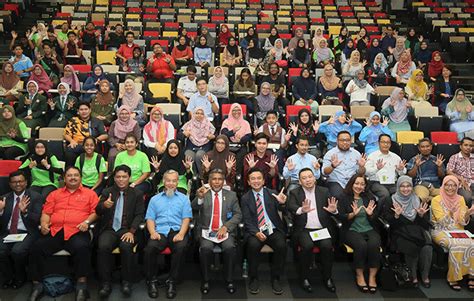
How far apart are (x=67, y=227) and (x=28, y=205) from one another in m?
0.47

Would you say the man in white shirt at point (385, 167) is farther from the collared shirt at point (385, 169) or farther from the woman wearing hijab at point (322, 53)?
the woman wearing hijab at point (322, 53)

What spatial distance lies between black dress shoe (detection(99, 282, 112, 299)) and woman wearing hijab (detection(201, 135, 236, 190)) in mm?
1389

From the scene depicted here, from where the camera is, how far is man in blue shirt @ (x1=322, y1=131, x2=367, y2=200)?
16.0ft

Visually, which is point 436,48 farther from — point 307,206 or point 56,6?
point 56,6

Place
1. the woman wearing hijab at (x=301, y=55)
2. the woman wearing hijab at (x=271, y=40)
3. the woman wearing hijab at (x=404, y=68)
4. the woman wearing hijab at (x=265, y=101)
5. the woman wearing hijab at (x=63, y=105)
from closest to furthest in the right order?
the woman wearing hijab at (x=63, y=105), the woman wearing hijab at (x=265, y=101), the woman wearing hijab at (x=404, y=68), the woman wearing hijab at (x=301, y=55), the woman wearing hijab at (x=271, y=40)

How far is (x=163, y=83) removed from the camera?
6.95m

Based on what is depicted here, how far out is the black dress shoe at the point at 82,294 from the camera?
154 inches

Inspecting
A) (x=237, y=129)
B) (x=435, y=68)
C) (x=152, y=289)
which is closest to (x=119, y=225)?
(x=152, y=289)

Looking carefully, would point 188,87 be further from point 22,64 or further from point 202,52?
point 22,64

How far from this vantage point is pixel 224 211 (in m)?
4.23

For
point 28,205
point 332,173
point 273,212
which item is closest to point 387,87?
point 332,173

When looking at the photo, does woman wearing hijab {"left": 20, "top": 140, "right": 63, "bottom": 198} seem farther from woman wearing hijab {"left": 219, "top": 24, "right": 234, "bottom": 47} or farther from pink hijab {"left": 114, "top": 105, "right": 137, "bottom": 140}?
woman wearing hijab {"left": 219, "top": 24, "right": 234, "bottom": 47}

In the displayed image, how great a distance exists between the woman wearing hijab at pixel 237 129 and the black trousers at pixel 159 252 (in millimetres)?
1574

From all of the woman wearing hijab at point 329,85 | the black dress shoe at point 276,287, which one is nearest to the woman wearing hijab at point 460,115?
the woman wearing hijab at point 329,85
